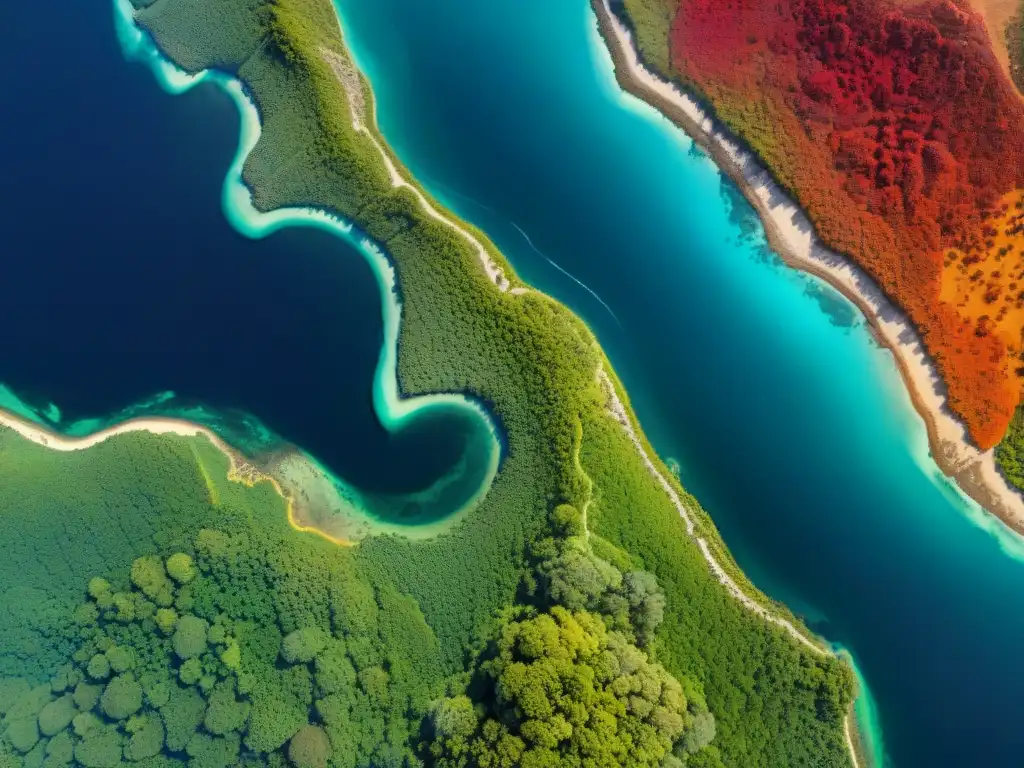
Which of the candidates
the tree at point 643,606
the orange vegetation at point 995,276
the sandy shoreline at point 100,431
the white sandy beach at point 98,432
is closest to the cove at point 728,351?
the orange vegetation at point 995,276

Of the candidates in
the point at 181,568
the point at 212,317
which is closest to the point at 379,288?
the point at 212,317

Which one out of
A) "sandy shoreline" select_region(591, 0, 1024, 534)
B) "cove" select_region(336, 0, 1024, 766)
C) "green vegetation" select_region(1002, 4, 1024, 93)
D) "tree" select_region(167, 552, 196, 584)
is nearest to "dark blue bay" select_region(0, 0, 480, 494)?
"tree" select_region(167, 552, 196, 584)

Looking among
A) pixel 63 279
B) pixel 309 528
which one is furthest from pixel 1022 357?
pixel 63 279

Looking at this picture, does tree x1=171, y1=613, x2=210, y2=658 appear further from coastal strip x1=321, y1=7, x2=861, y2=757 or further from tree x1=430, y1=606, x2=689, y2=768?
coastal strip x1=321, y1=7, x2=861, y2=757

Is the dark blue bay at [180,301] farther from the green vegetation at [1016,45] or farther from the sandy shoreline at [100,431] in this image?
the green vegetation at [1016,45]

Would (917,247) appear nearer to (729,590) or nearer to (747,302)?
(747,302)

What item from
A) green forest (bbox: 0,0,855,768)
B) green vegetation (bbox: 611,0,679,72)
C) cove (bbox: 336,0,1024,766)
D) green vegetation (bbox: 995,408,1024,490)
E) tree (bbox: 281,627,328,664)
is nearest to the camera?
green forest (bbox: 0,0,855,768)
